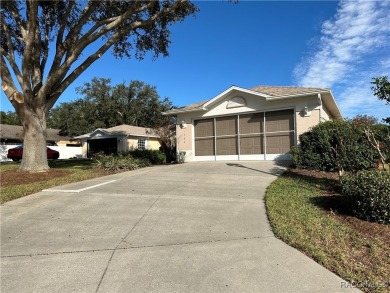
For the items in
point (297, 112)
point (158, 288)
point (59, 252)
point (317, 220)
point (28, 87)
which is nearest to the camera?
point (158, 288)

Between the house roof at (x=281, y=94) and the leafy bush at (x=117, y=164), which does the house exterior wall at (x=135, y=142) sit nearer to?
the house roof at (x=281, y=94)

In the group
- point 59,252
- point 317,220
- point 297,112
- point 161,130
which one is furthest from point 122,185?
point 161,130

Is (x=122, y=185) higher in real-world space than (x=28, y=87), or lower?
lower

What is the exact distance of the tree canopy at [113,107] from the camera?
140ft

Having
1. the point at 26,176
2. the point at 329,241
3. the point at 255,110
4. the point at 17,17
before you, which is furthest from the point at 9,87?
the point at 329,241

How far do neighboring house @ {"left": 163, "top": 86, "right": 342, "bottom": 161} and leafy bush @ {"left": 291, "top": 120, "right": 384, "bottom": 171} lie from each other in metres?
1.73

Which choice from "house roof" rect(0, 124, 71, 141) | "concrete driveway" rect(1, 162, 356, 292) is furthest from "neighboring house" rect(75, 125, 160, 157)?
"concrete driveway" rect(1, 162, 356, 292)

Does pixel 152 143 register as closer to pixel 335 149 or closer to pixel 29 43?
pixel 29 43

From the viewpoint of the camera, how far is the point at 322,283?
339 centimetres

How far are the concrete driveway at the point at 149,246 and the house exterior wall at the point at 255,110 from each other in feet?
23.0

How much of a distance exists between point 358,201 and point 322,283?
270 centimetres

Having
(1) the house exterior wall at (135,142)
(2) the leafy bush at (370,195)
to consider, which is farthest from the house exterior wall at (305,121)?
(1) the house exterior wall at (135,142)

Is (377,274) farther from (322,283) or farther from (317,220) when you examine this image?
(317,220)

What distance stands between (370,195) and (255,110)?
34.2 feet
